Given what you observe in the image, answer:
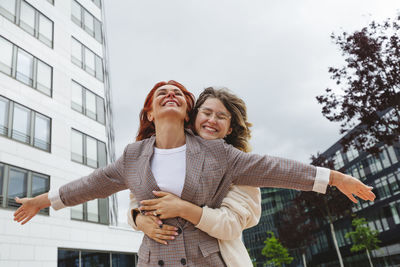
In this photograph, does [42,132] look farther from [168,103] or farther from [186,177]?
[186,177]

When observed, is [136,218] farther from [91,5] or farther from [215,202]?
[91,5]

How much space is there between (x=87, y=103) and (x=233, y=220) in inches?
680

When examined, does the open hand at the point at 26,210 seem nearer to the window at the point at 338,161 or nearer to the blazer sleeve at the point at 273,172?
the blazer sleeve at the point at 273,172

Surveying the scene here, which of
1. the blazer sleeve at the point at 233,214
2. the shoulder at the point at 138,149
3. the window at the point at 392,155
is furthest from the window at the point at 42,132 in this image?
the window at the point at 392,155

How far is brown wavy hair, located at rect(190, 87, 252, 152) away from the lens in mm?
3498

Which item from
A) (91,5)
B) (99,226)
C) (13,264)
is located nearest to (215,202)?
(13,264)

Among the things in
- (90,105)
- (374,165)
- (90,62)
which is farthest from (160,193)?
(374,165)

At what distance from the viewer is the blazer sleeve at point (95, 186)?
112 inches

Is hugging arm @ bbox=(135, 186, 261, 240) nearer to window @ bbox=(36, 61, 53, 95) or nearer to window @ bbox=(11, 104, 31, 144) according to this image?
window @ bbox=(11, 104, 31, 144)

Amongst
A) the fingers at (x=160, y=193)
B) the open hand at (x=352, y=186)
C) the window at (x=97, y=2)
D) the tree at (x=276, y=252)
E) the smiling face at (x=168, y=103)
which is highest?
the window at (x=97, y=2)

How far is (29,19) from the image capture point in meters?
16.0

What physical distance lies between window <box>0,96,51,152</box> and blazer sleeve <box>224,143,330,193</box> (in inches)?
516

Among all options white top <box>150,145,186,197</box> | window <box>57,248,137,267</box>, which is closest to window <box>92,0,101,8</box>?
window <box>57,248,137,267</box>

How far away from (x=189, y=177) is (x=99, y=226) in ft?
50.0
